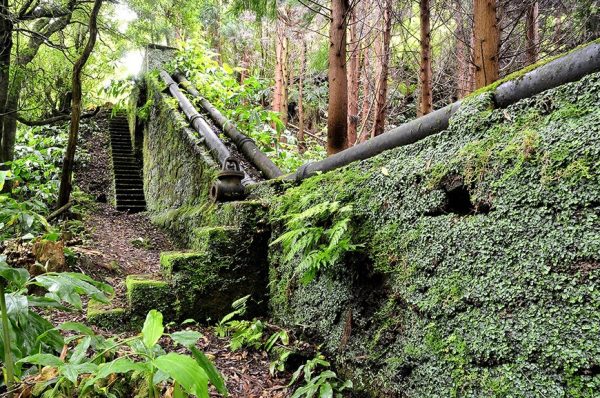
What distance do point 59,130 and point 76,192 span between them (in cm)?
479

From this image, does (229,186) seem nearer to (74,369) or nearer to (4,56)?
(74,369)

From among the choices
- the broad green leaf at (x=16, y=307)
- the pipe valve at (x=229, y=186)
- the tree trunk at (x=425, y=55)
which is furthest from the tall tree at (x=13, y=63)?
the broad green leaf at (x=16, y=307)

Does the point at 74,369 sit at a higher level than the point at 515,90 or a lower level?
lower

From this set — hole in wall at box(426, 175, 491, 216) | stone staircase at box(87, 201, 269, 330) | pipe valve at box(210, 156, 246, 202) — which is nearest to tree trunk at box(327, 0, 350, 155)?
pipe valve at box(210, 156, 246, 202)

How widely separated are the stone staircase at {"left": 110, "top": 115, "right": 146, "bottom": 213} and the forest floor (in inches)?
17.7

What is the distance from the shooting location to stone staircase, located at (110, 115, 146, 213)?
1030 cm

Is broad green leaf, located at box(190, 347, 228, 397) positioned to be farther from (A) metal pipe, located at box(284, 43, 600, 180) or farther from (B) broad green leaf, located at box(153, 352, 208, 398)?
(A) metal pipe, located at box(284, 43, 600, 180)

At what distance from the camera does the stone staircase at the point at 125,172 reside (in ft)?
33.8

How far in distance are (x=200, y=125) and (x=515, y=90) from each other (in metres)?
5.63

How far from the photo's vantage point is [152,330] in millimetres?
1550

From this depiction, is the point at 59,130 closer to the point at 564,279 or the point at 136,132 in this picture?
the point at 136,132

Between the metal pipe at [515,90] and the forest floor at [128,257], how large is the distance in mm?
1851

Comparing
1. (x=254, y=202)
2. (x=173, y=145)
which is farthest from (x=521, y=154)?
(x=173, y=145)

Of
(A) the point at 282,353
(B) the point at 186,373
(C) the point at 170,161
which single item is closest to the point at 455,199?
(B) the point at 186,373
